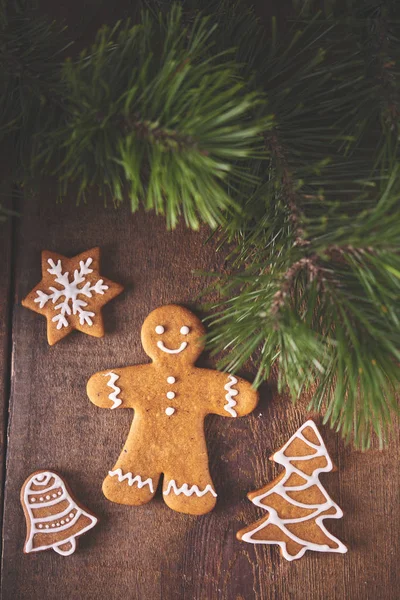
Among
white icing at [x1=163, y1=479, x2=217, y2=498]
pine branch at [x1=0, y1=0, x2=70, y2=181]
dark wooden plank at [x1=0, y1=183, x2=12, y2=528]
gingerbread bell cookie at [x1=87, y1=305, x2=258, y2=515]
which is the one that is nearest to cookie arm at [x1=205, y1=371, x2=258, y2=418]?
gingerbread bell cookie at [x1=87, y1=305, x2=258, y2=515]

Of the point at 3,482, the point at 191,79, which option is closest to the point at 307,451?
the point at 3,482

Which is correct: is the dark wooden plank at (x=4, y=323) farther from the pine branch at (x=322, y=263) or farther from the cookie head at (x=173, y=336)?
the pine branch at (x=322, y=263)

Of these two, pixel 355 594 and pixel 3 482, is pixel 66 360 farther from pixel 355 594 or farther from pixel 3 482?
pixel 355 594

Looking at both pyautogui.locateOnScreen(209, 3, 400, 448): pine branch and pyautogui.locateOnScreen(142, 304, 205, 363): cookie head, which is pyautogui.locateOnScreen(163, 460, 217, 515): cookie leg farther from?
pyautogui.locateOnScreen(209, 3, 400, 448): pine branch

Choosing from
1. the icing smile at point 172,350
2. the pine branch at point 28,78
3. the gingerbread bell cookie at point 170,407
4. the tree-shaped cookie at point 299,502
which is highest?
the pine branch at point 28,78

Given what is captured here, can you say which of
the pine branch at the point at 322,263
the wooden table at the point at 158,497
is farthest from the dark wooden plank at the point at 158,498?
the pine branch at the point at 322,263

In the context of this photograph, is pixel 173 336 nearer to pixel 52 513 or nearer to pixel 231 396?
pixel 231 396

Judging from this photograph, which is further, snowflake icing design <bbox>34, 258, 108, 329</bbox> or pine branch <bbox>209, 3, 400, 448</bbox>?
snowflake icing design <bbox>34, 258, 108, 329</bbox>
